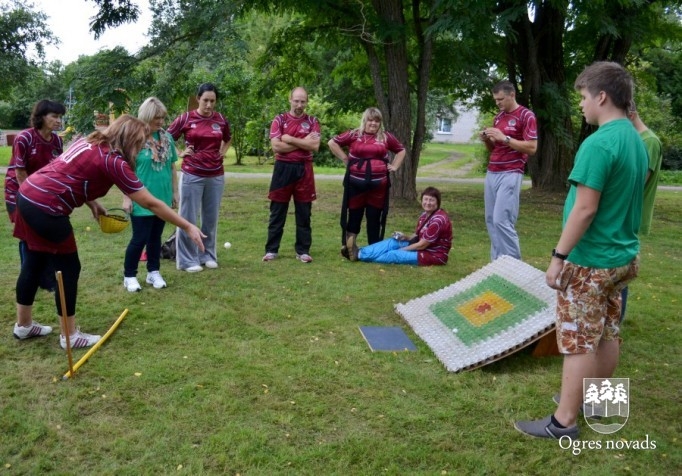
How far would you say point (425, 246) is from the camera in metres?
7.43

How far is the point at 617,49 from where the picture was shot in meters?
14.6

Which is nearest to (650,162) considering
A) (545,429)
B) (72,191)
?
(545,429)

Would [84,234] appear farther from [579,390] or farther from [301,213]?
[579,390]

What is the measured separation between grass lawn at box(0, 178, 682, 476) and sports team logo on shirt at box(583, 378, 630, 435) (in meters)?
0.09

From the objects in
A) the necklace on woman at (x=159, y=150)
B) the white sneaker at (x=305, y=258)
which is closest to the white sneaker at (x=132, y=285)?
the necklace on woman at (x=159, y=150)

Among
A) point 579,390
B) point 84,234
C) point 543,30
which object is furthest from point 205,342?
point 543,30

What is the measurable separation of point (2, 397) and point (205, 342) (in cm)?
141

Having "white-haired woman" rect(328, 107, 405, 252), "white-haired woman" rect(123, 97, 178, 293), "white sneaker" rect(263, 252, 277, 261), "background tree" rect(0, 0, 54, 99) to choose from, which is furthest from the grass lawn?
"background tree" rect(0, 0, 54, 99)

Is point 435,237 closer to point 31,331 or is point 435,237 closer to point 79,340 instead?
point 79,340

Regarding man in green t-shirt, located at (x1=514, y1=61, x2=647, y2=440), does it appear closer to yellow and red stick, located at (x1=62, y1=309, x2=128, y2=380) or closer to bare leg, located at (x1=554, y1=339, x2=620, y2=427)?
bare leg, located at (x1=554, y1=339, x2=620, y2=427)

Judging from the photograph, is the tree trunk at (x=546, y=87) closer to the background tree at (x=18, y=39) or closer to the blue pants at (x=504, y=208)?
the blue pants at (x=504, y=208)

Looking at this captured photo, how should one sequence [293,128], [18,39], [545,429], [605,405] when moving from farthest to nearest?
[18,39]
[293,128]
[605,405]
[545,429]

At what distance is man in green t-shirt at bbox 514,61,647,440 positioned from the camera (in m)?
3.03

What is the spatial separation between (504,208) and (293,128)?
2.54 m
